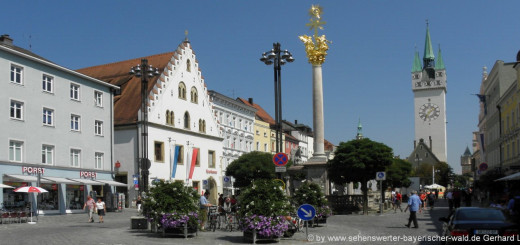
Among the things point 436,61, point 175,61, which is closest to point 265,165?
point 175,61

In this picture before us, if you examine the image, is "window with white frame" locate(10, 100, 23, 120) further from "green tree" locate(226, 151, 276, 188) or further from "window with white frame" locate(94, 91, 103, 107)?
"green tree" locate(226, 151, 276, 188)

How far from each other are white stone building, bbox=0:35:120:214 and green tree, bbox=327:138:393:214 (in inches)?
699

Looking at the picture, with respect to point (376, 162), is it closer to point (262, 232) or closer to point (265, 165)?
point (262, 232)

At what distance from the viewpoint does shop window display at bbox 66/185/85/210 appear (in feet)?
143

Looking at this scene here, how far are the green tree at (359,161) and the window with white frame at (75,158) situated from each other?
66.0ft

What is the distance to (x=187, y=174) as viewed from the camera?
198ft

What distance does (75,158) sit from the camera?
149 feet

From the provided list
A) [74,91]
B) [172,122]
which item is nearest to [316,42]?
[74,91]

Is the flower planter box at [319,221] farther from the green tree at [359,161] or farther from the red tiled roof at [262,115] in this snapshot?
the red tiled roof at [262,115]

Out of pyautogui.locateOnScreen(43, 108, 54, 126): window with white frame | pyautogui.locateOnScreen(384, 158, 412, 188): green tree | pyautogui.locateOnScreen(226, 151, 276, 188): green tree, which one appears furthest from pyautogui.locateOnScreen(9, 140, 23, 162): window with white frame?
pyautogui.locateOnScreen(384, 158, 412, 188): green tree

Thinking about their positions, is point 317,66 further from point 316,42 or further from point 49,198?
point 49,198

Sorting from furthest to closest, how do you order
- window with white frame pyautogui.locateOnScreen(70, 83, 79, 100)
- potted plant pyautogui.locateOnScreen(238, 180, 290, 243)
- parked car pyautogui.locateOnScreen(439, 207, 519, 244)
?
1. window with white frame pyautogui.locateOnScreen(70, 83, 79, 100)
2. potted plant pyautogui.locateOnScreen(238, 180, 290, 243)
3. parked car pyautogui.locateOnScreen(439, 207, 519, 244)

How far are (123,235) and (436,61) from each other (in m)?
152

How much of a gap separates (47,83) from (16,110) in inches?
150
